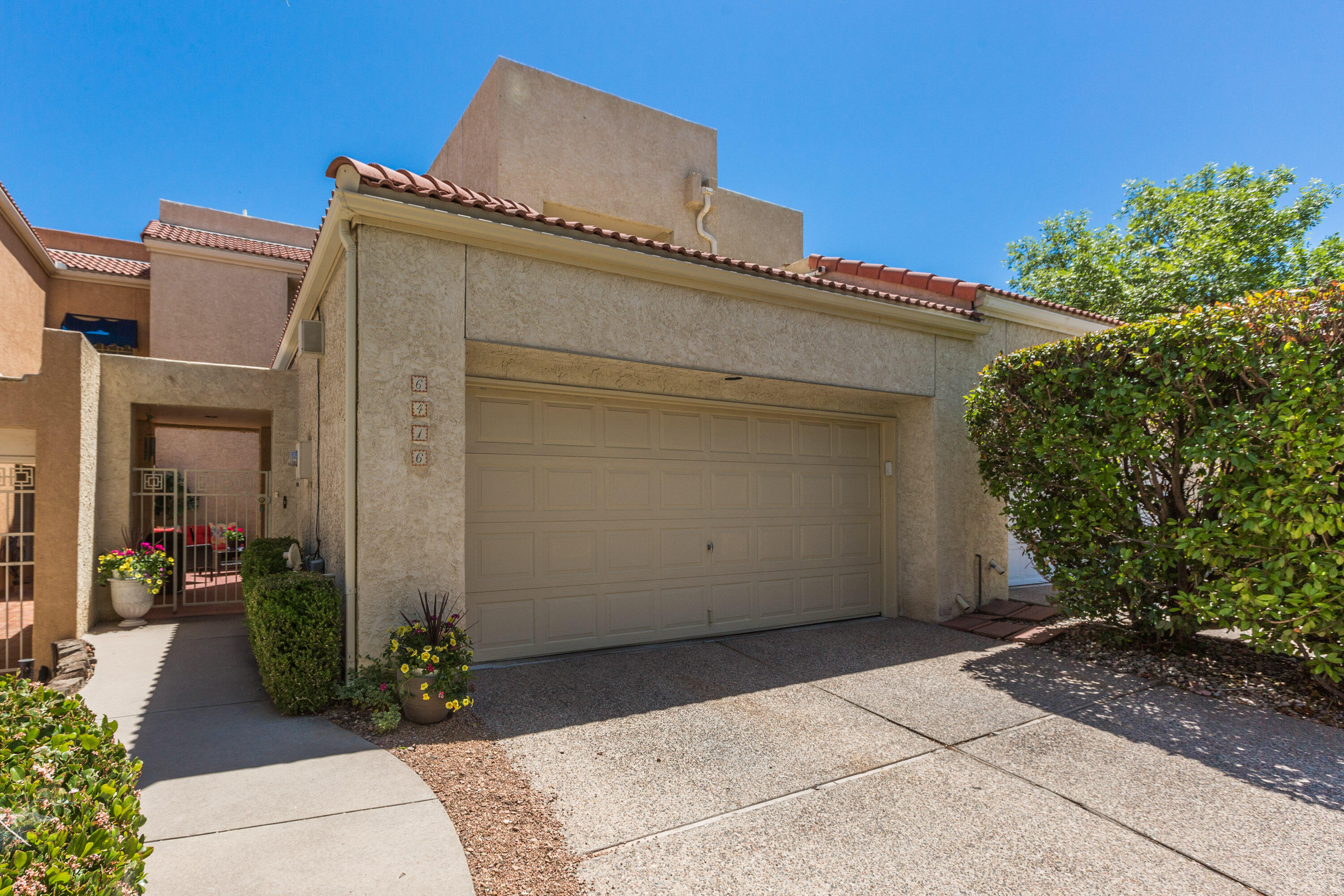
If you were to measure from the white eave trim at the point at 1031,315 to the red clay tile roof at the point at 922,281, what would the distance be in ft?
0.17

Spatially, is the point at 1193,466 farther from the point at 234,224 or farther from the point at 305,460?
the point at 234,224

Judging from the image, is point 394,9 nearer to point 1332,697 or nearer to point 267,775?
point 267,775

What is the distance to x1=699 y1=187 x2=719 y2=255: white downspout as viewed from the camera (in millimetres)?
13219

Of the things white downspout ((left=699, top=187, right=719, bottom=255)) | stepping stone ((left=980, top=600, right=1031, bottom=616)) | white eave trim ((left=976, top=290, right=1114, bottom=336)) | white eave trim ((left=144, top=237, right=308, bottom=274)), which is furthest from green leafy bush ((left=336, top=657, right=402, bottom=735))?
white eave trim ((left=144, top=237, right=308, bottom=274))

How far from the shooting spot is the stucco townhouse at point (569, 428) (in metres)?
5.22

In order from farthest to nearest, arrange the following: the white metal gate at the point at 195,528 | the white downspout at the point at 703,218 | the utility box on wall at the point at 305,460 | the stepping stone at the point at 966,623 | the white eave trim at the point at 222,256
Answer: the white eave trim at the point at 222,256
the white downspout at the point at 703,218
the white metal gate at the point at 195,528
the stepping stone at the point at 966,623
the utility box on wall at the point at 305,460

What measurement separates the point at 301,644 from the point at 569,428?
10.3 ft

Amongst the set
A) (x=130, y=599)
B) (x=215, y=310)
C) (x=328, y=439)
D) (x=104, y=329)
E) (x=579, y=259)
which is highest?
(x=215, y=310)

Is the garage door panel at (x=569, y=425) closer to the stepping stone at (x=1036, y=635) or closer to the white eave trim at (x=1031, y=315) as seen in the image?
the stepping stone at (x=1036, y=635)

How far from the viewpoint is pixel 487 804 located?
12.0ft

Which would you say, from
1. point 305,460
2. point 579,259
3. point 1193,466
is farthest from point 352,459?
point 1193,466

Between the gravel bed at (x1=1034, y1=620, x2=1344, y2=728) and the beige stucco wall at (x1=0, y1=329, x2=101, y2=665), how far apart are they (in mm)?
11134

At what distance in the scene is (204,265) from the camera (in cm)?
1480

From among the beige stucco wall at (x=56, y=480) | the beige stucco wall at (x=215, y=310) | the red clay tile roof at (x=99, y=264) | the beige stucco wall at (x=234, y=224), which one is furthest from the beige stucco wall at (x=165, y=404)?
the beige stucco wall at (x=234, y=224)
